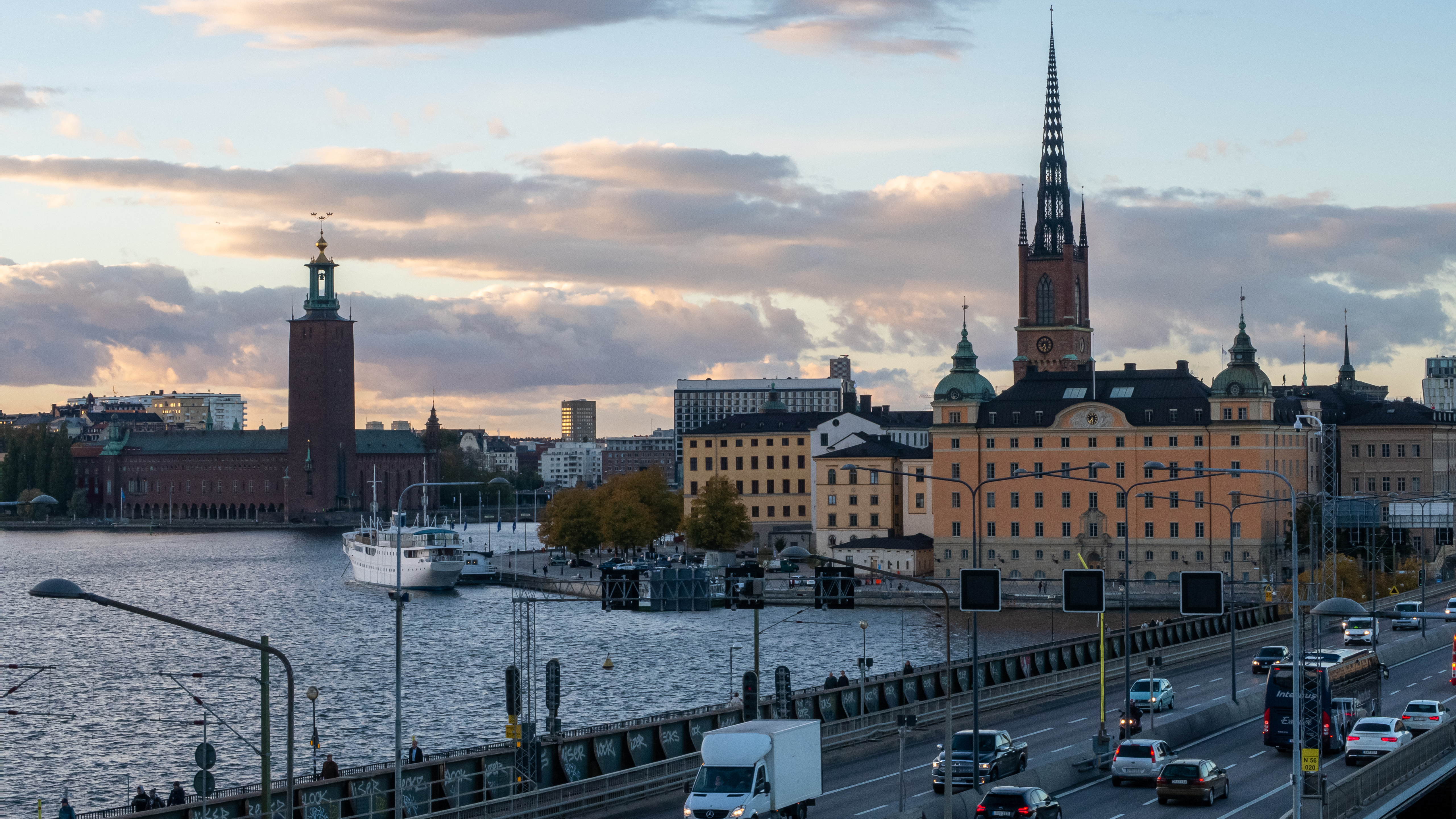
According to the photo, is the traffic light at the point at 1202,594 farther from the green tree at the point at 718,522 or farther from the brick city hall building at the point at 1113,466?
the green tree at the point at 718,522

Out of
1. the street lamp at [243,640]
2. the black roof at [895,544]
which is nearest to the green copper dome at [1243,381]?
the black roof at [895,544]

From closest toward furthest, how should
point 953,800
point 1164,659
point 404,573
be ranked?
point 953,800 < point 1164,659 < point 404,573

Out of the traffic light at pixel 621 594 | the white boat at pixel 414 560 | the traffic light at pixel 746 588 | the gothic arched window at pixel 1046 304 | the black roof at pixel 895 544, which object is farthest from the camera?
the gothic arched window at pixel 1046 304

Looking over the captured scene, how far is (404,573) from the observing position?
142125 mm

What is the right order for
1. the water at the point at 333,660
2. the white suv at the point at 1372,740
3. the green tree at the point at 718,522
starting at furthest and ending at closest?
1. the green tree at the point at 718,522
2. the water at the point at 333,660
3. the white suv at the point at 1372,740

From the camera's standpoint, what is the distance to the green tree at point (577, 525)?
5896 inches

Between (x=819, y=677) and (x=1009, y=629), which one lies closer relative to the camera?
(x=819, y=677)

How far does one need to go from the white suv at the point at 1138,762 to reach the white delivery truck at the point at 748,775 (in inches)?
397

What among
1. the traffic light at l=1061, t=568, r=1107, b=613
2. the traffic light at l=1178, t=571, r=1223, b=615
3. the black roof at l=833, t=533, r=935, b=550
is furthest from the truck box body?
the black roof at l=833, t=533, r=935, b=550

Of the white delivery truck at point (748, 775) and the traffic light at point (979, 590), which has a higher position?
the traffic light at point (979, 590)

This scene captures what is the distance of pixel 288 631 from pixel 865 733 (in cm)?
6233

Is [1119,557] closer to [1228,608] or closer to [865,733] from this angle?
[1228,608]

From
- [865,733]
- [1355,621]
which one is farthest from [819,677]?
[865,733]

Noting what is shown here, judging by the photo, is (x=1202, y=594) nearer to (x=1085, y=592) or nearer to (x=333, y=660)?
(x=1085, y=592)
